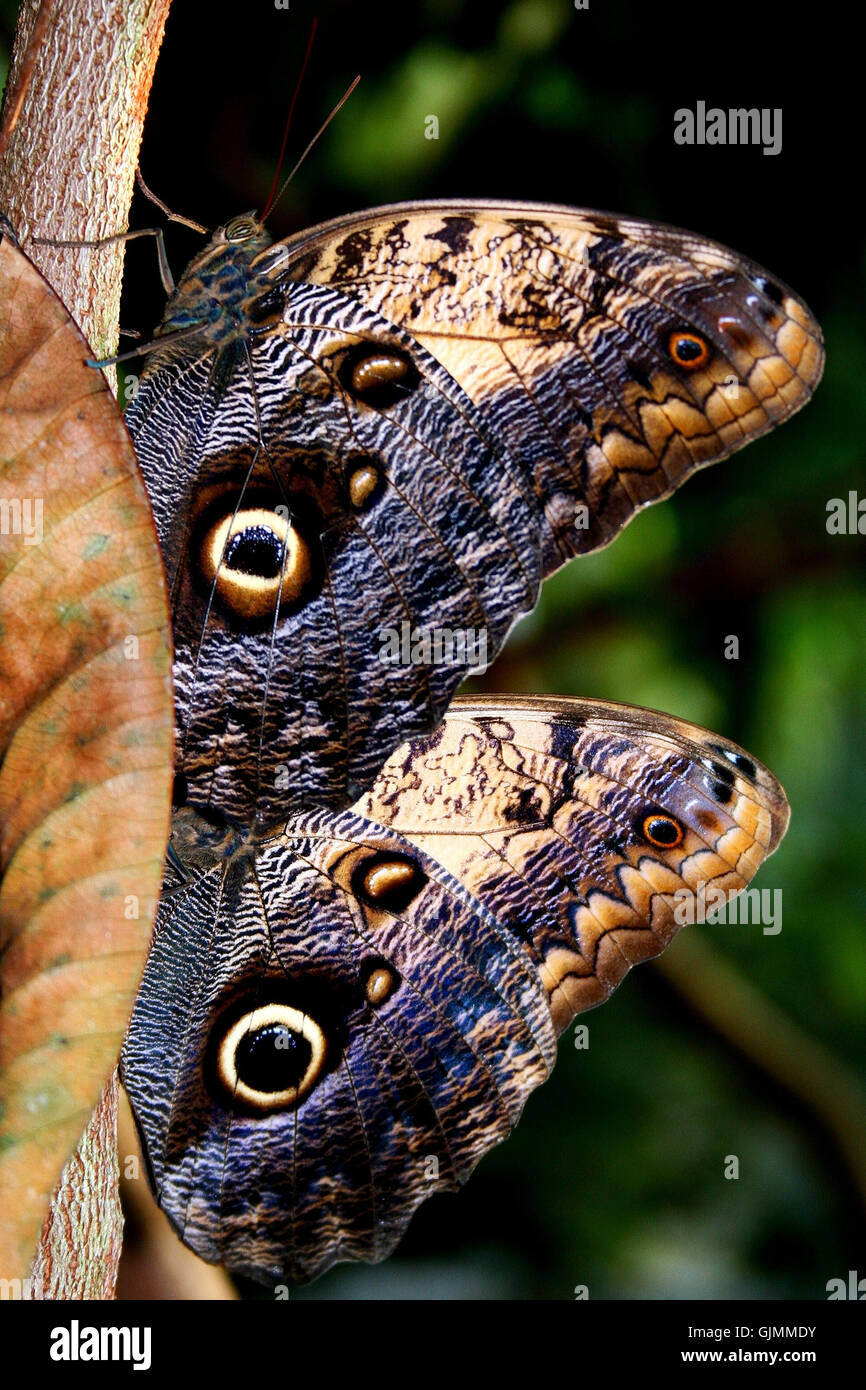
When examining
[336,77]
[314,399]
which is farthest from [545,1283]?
[336,77]

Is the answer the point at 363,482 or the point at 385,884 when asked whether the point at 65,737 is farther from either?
the point at 385,884

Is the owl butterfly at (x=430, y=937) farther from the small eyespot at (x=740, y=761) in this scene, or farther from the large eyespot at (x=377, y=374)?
the large eyespot at (x=377, y=374)

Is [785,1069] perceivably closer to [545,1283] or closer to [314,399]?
[545,1283]

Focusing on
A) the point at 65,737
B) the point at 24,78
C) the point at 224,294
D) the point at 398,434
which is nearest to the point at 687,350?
the point at 398,434

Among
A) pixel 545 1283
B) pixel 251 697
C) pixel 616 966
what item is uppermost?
pixel 251 697

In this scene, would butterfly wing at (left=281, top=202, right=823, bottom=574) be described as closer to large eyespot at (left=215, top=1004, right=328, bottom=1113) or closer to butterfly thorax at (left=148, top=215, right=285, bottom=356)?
butterfly thorax at (left=148, top=215, right=285, bottom=356)

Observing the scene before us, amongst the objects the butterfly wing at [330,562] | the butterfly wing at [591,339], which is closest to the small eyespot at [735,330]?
the butterfly wing at [591,339]
